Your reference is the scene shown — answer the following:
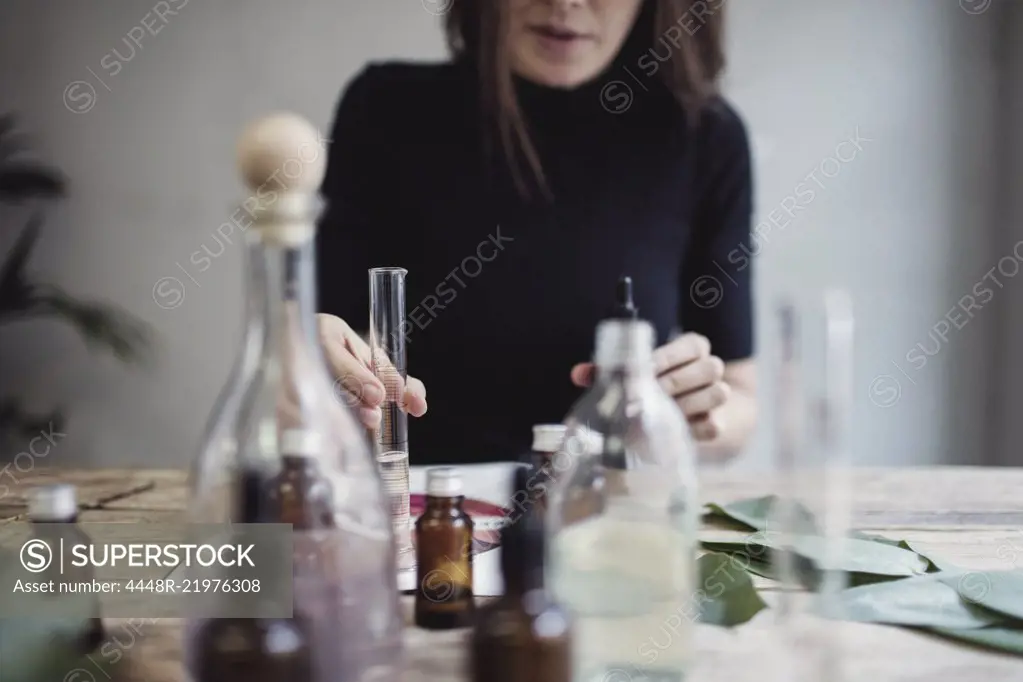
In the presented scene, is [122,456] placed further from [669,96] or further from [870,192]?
[870,192]

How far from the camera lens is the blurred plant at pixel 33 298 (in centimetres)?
178

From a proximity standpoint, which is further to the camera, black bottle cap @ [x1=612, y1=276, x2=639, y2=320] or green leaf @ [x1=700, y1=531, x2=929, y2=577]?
green leaf @ [x1=700, y1=531, x2=929, y2=577]

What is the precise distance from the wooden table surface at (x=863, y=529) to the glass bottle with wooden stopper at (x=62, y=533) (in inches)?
0.8

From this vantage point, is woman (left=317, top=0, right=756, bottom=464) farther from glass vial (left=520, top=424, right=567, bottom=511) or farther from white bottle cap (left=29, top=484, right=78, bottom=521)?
white bottle cap (left=29, top=484, right=78, bottom=521)

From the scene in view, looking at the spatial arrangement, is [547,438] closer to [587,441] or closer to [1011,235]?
[587,441]

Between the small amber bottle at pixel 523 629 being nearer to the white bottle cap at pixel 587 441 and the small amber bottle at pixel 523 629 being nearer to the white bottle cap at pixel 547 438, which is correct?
the white bottle cap at pixel 587 441

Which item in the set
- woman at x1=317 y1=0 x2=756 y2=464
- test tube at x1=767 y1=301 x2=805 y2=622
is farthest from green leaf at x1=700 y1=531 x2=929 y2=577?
woman at x1=317 y1=0 x2=756 y2=464

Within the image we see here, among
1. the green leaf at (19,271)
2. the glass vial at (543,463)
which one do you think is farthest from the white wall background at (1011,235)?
the green leaf at (19,271)

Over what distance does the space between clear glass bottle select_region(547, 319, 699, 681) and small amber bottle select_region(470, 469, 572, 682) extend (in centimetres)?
2

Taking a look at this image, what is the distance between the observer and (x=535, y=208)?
160cm

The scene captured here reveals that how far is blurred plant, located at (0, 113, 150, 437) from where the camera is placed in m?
1.78

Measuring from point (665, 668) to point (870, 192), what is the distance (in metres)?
1.54

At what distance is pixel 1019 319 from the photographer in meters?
1.70

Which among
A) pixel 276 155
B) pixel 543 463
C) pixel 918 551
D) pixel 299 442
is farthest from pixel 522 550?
pixel 918 551
